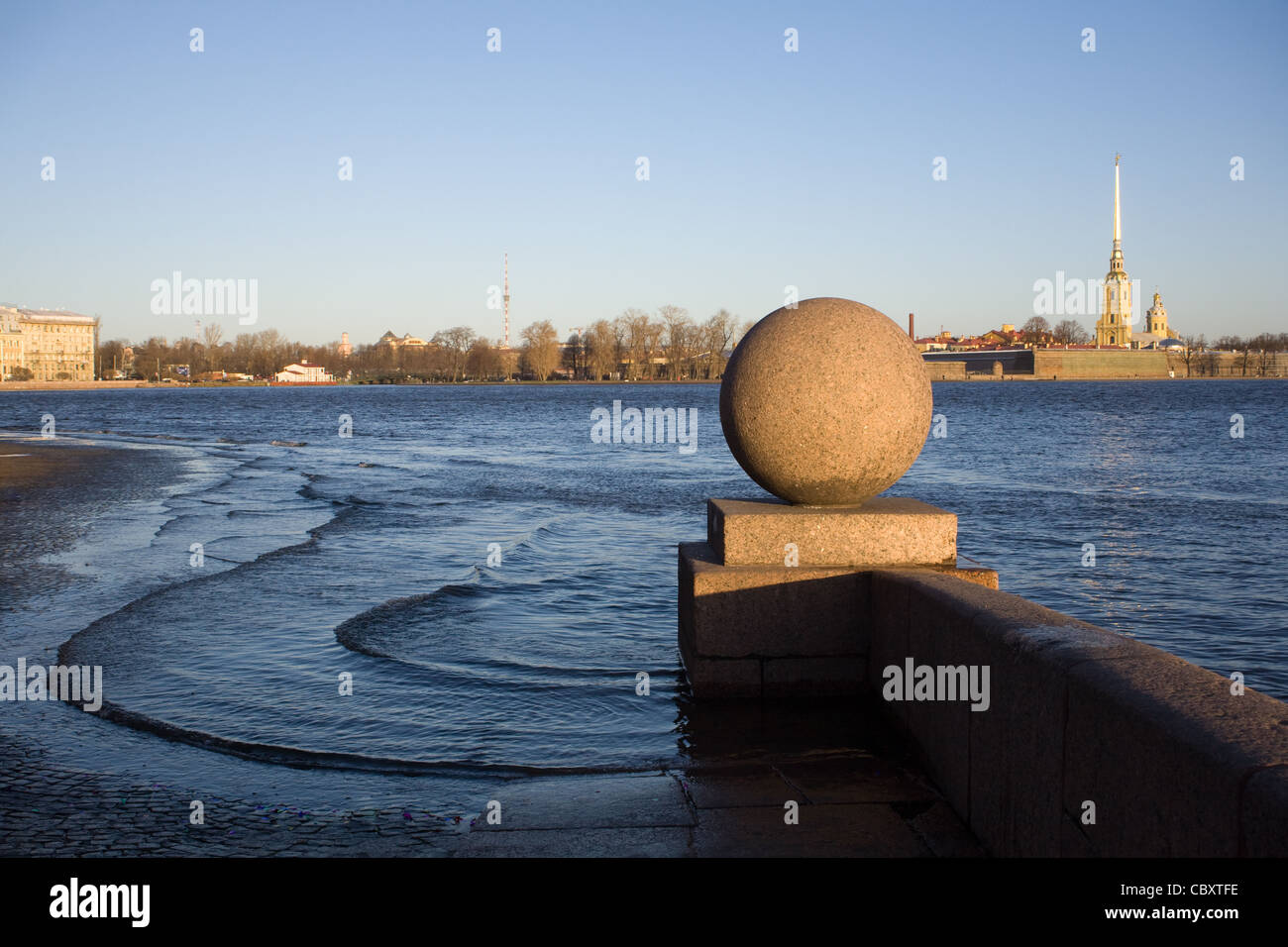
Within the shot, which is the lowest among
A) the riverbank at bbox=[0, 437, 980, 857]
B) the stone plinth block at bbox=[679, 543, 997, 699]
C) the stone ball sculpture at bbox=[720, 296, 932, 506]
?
the riverbank at bbox=[0, 437, 980, 857]

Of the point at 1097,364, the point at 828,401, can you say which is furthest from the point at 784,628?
the point at 1097,364

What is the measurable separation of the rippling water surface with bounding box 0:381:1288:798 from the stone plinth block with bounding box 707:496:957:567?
1121mm

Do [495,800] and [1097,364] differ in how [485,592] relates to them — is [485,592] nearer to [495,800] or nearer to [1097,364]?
[495,800]

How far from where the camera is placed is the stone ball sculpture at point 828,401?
6617 mm

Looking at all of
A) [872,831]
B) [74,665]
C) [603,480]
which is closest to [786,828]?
[872,831]

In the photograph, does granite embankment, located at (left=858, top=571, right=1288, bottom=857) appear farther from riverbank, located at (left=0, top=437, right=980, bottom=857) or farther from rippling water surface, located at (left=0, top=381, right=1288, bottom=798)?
rippling water surface, located at (left=0, top=381, right=1288, bottom=798)

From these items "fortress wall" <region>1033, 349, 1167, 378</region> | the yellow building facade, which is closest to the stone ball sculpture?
"fortress wall" <region>1033, 349, 1167, 378</region>

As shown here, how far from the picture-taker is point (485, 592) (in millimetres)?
11250

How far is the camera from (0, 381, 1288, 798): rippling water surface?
6.70 metres

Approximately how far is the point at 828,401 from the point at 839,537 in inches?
32.3

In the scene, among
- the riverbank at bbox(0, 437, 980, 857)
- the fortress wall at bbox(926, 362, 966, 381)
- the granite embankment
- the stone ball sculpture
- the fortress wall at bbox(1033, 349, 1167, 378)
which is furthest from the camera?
the fortress wall at bbox(926, 362, 966, 381)

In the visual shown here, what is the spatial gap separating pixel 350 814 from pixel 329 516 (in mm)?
13715

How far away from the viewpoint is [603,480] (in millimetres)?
25672
